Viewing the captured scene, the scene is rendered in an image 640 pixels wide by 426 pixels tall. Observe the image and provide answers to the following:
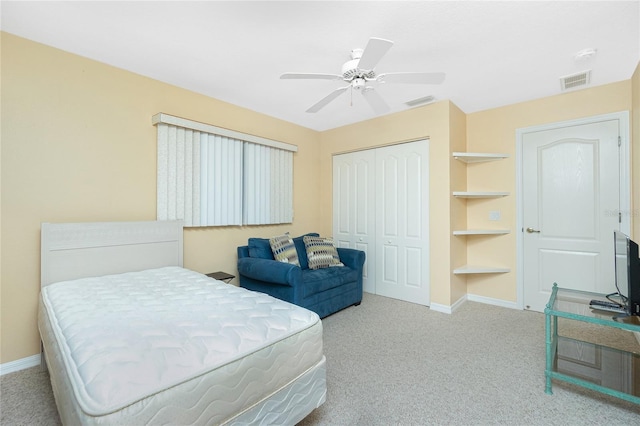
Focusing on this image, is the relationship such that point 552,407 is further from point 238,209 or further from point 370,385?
point 238,209

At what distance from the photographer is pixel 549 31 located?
2.07 meters

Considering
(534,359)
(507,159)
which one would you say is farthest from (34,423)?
(507,159)

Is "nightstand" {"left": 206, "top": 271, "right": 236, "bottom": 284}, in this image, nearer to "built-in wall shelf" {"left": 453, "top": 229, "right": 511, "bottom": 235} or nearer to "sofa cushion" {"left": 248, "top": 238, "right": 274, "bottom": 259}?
"sofa cushion" {"left": 248, "top": 238, "right": 274, "bottom": 259}

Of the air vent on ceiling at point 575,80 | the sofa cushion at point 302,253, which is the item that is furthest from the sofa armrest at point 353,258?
the air vent on ceiling at point 575,80

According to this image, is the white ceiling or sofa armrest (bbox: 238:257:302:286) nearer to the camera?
the white ceiling

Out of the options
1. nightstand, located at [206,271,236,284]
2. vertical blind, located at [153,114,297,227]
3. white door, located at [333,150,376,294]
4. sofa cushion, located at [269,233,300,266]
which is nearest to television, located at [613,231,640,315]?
white door, located at [333,150,376,294]

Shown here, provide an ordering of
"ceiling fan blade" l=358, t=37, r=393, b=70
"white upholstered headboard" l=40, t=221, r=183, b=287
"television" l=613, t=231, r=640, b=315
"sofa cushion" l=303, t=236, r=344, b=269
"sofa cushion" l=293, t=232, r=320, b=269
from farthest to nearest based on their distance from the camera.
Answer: "sofa cushion" l=293, t=232, r=320, b=269, "sofa cushion" l=303, t=236, r=344, b=269, "white upholstered headboard" l=40, t=221, r=183, b=287, "television" l=613, t=231, r=640, b=315, "ceiling fan blade" l=358, t=37, r=393, b=70

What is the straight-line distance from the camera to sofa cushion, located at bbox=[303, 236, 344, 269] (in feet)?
11.5

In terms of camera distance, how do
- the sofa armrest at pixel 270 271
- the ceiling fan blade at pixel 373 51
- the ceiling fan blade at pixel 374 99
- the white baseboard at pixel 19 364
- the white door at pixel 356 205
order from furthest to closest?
the white door at pixel 356 205 < the sofa armrest at pixel 270 271 < the ceiling fan blade at pixel 374 99 < the white baseboard at pixel 19 364 < the ceiling fan blade at pixel 373 51

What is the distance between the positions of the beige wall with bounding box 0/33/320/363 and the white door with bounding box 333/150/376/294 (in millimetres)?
2180

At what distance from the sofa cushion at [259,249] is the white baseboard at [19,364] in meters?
1.92

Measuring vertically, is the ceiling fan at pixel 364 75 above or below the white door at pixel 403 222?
above

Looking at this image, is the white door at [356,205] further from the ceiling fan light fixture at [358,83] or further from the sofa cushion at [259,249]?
the ceiling fan light fixture at [358,83]

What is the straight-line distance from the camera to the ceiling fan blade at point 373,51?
1.61 m
